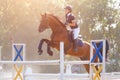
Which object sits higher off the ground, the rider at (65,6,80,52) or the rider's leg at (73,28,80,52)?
the rider at (65,6,80,52)

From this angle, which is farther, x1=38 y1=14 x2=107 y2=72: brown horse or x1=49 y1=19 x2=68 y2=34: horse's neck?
x1=49 y1=19 x2=68 y2=34: horse's neck

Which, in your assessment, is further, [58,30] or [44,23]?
[58,30]

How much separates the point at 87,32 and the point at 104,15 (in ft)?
7.14

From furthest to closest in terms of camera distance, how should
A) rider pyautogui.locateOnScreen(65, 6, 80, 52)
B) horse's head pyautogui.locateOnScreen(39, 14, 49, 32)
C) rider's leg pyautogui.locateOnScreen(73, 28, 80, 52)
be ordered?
rider's leg pyautogui.locateOnScreen(73, 28, 80, 52)
horse's head pyautogui.locateOnScreen(39, 14, 49, 32)
rider pyautogui.locateOnScreen(65, 6, 80, 52)

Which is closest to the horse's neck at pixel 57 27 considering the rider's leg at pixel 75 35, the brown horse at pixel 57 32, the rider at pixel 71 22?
the brown horse at pixel 57 32

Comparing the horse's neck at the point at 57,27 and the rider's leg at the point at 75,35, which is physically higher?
the horse's neck at the point at 57,27

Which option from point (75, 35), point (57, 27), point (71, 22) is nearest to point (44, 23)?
point (57, 27)

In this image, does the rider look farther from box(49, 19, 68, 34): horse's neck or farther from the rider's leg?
box(49, 19, 68, 34): horse's neck

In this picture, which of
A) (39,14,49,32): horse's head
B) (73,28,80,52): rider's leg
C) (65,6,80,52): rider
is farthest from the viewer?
(73,28,80,52): rider's leg

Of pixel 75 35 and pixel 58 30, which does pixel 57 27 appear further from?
pixel 75 35

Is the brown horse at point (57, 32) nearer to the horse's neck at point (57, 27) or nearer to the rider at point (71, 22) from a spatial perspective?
the horse's neck at point (57, 27)

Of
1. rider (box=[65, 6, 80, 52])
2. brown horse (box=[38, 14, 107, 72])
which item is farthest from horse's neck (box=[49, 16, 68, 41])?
rider (box=[65, 6, 80, 52])

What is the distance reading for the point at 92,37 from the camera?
3086 centimetres

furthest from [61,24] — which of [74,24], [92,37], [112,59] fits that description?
[112,59]
